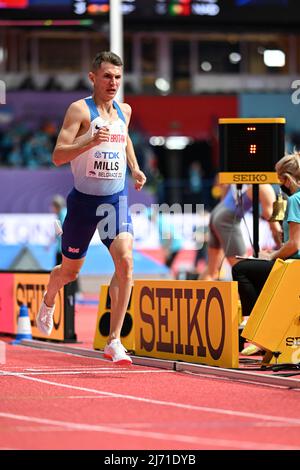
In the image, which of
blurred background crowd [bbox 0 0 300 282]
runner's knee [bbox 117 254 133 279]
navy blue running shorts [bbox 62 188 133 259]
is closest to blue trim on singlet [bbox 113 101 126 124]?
navy blue running shorts [bbox 62 188 133 259]

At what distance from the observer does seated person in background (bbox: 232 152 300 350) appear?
30.7ft

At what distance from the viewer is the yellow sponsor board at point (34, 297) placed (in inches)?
Answer: 495

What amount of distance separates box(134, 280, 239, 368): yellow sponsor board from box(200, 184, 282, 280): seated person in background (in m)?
1.74

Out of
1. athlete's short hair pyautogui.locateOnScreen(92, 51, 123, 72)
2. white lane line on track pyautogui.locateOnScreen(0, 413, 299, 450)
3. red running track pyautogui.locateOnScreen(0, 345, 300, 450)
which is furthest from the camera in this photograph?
athlete's short hair pyautogui.locateOnScreen(92, 51, 123, 72)

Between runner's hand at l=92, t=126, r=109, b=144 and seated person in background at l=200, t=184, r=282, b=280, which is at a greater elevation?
runner's hand at l=92, t=126, r=109, b=144

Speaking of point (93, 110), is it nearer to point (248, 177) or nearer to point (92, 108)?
point (92, 108)

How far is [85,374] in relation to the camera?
31.2 ft

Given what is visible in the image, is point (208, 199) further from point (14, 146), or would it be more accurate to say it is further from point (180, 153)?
point (180, 153)

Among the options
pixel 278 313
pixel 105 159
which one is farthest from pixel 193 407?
pixel 105 159

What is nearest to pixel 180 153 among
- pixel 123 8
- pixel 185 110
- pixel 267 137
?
pixel 185 110

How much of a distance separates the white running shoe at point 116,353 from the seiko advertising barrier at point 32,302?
297cm

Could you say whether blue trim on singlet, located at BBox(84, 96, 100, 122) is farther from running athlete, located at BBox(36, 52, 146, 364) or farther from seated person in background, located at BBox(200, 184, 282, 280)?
seated person in background, located at BBox(200, 184, 282, 280)

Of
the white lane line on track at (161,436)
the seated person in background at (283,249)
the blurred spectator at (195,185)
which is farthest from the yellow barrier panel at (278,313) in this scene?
the blurred spectator at (195,185)

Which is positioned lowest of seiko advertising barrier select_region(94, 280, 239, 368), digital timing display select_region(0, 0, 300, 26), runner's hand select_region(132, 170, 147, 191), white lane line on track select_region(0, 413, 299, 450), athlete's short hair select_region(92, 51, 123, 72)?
white lane line on track select_region(0, 413, 299, 450)
